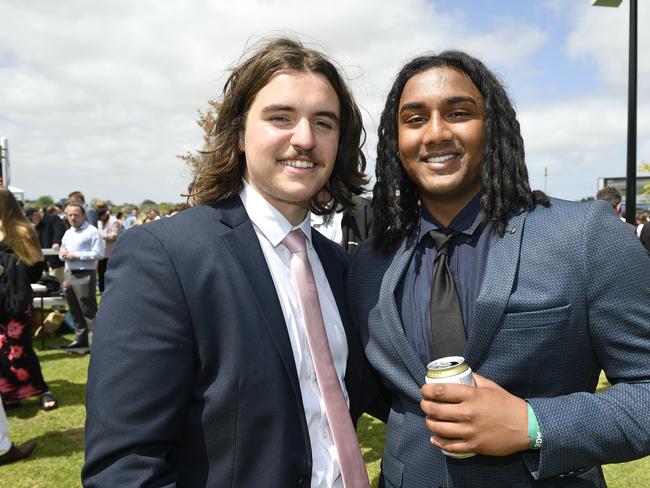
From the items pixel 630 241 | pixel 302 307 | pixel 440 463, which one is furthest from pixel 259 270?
pixel 630 241

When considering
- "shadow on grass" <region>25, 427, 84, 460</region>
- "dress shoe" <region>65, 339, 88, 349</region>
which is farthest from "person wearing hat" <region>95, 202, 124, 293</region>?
"shadow on grass" <region>25, 427, 84, 460</region>

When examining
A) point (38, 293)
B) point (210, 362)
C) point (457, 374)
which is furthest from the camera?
point (38, 293)

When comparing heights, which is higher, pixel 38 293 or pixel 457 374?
pixel 457 374

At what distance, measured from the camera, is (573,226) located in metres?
1.68

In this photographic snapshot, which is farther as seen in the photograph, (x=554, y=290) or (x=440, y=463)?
(x=440, y=463)

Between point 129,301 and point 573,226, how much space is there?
1352mm

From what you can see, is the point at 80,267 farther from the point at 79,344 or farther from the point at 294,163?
the point at 294,163

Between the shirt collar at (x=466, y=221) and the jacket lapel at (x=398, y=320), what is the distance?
8 cm

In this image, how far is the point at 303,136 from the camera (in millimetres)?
1908

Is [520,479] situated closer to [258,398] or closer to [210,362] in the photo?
[258,398]

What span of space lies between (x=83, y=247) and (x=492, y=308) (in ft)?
25.6

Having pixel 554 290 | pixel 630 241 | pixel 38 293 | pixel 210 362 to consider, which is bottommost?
pixel 38 293

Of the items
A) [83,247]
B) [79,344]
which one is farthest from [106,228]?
[79,344]

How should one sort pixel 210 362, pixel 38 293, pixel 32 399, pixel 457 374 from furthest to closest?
pixel 38 293, pixel 32 399, pixel 210 362, pixel 457 374
